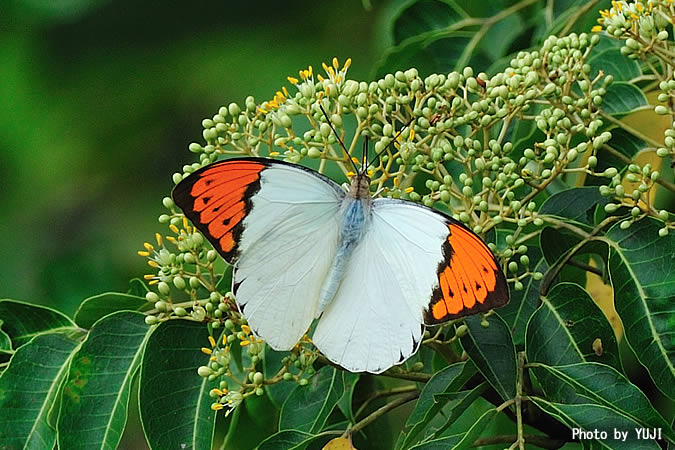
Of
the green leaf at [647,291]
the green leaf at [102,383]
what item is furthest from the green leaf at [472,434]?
the green leaf at [102,383]

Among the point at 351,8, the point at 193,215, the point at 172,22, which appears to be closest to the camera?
the point at 193,215

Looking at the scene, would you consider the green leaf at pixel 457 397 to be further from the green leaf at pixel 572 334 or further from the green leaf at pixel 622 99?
the green leaf at pixel 622 99

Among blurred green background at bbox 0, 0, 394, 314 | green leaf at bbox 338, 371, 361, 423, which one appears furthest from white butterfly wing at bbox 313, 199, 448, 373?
blurred green background at bbox 0, 0, 394, 314

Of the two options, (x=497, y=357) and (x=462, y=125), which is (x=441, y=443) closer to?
(x=497, y=357)

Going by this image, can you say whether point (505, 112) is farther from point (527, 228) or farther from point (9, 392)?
point (9, 392)

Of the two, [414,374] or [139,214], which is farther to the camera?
[139,214]

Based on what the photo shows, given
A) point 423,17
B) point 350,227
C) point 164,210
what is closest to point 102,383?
point 350,227

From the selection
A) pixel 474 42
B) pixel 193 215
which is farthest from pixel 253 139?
pixel 474 42
